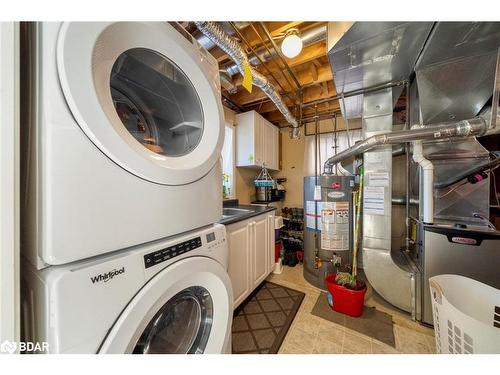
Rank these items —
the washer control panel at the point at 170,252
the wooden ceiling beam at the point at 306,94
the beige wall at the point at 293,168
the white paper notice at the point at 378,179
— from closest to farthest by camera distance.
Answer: the washer control panel at the point at 170,252 < the white paper notice at the point at 378,179 < the wooden ceiling beam at the point at 306,94 < the beige wall at the point at 293,168

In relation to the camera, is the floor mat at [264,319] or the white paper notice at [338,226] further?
the white paper notice at [338,226]

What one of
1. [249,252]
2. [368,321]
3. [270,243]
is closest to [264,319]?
[249,252]

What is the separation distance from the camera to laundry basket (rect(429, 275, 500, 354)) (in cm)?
65

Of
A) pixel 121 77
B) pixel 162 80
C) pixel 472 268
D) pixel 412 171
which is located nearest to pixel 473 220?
pixel 472 268

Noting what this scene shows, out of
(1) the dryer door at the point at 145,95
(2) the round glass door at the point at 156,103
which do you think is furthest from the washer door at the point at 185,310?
(2) the round glass door at the point at 156,103

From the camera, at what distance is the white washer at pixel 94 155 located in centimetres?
38

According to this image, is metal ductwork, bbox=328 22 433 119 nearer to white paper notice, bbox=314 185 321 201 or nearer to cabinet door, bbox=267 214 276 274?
white paper notice, bbox=314 185 321 201

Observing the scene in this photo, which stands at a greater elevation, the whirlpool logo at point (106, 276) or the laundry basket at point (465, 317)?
the whirlpool logo at point (106, 276)

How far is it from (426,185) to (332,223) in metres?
0.81

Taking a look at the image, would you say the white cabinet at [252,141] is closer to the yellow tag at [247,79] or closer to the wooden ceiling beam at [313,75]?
the wooden ceiling beam at [313,75]

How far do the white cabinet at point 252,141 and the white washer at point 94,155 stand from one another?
158 cm

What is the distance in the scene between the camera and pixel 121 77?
0.68 m

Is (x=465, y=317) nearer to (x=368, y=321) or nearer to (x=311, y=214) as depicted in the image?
(x=368, y=321)
